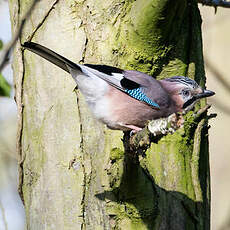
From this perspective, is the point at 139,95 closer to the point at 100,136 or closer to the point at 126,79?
the point at 126,79

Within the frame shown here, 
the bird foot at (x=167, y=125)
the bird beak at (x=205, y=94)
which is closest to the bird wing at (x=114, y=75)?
the bird beak at (x=205, y=94)

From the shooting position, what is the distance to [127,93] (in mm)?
3662

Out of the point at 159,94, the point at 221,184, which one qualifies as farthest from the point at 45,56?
the point at 221,184

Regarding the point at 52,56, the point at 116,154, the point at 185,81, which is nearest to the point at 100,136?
the point at 116,154

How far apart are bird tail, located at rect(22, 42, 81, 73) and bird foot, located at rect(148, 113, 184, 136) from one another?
98 centimetres

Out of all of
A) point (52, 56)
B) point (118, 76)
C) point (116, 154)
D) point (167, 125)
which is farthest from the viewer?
point (118, 76)

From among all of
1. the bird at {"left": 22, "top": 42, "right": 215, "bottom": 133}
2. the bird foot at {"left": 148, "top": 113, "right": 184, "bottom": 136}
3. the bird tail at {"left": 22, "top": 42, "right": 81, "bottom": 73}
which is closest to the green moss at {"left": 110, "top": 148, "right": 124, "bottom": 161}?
the bird at {"left": 22, "top": 42, "right": 215, "bottom": 133}

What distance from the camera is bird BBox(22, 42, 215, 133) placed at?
11.1 feet

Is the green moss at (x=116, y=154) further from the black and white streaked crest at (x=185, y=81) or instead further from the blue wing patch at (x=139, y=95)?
the black and white streaked crest at (x=185, y=81)

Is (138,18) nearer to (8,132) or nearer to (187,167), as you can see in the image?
(187,167)

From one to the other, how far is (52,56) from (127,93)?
2.49 feet

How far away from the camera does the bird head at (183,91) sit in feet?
11.6

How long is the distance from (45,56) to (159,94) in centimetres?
101

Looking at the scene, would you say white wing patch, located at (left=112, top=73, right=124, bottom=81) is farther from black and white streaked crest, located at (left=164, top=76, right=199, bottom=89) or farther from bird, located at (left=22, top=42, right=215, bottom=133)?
black and white streaked crest, located at (left=164, top=76, right=199, bottom=89)
